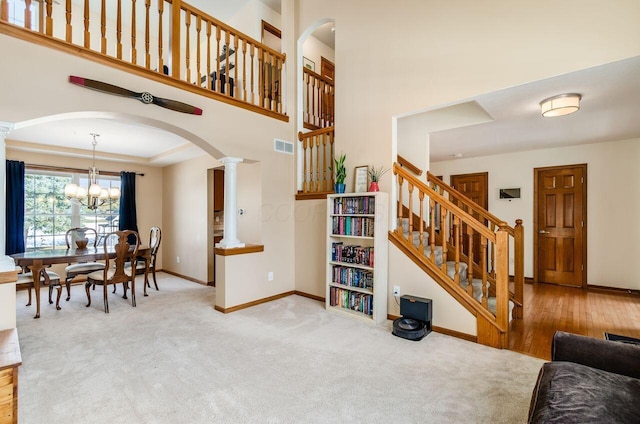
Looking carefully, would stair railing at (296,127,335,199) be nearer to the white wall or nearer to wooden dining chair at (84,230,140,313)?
wooden dining chair at (84,230,140,313)

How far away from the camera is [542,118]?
3.66 metres

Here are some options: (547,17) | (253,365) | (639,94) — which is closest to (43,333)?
(253,365)

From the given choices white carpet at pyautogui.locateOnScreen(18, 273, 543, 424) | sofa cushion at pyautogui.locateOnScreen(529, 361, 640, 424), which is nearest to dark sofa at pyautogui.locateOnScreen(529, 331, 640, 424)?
sofa cushion at pyautogui.locateOnScreen(529, 361, 640, 424)

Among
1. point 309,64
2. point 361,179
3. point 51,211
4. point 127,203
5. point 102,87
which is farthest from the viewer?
point 127,203

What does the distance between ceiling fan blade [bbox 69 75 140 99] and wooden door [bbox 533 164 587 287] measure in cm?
646

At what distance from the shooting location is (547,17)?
2.54 meters

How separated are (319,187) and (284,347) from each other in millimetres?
2400

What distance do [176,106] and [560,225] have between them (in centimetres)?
636

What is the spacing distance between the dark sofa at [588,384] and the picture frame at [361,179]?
240cm

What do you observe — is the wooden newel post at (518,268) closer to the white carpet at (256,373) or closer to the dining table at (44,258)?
the white carpet at (256,373)

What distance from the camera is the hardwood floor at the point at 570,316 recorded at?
9.77 ft

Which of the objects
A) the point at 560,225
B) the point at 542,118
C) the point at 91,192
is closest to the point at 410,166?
the point at 542,118

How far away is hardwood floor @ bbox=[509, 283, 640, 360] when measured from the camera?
2979 millimetres

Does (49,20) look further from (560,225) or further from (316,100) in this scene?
(560,225)
